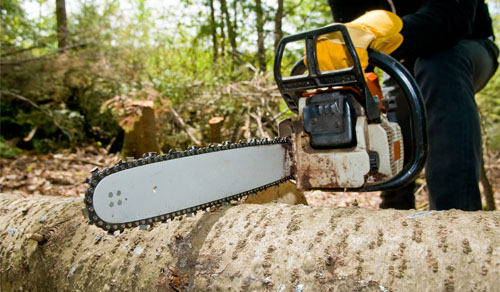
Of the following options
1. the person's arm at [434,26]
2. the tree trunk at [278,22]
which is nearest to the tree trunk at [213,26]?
the tree trunk at [278,22]

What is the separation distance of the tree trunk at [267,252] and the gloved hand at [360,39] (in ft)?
1.98

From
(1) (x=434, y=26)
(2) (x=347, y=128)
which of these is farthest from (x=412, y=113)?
(1) (x=434, y=26)

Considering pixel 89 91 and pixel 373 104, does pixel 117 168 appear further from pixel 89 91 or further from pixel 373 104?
pixel 89 91

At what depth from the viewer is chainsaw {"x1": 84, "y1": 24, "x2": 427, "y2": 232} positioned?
3.51ft

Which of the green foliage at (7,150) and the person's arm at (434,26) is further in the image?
the green foliage at (7,150)

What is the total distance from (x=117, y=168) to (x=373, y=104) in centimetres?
92

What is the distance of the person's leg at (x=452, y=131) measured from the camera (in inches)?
58.7

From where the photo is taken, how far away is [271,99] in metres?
4.93

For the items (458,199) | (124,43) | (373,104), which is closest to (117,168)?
(373,104)

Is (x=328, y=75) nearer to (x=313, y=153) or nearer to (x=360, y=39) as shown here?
(x=360, y=39)

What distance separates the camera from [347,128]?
50.0 inches

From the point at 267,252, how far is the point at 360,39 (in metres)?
0.85

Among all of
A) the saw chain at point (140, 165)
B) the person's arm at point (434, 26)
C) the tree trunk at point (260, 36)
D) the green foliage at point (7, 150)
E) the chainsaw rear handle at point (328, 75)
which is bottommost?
the green foliage at point (7, 150)

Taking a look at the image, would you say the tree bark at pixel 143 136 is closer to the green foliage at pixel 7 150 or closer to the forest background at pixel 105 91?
the forest background at pixel 105 91
